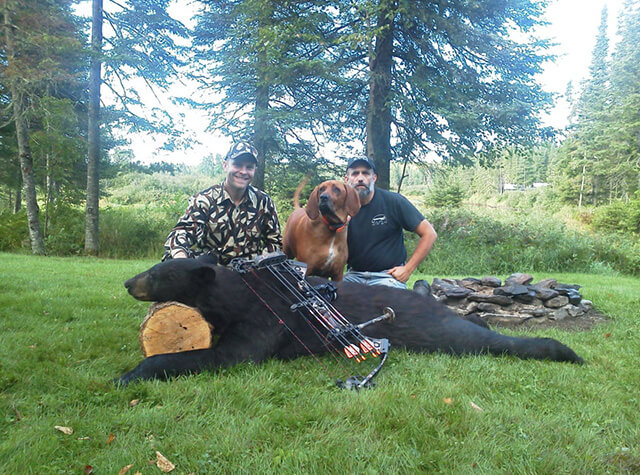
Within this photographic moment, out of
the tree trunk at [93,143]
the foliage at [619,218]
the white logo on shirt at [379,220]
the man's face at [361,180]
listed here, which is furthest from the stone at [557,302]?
the foliage at [619,218]

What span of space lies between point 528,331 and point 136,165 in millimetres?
13542

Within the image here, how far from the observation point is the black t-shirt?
14.2ft

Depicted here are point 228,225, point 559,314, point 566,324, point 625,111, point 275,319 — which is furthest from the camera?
point 625,111

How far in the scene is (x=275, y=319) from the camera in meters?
3.04

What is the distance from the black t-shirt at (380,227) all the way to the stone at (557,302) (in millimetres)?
2003

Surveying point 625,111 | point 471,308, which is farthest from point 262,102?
point 625,111

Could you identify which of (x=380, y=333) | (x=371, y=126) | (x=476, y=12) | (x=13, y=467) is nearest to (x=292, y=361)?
(x=380, y=333)

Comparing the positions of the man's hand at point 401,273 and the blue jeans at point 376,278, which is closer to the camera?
the man's hand at point 401,273

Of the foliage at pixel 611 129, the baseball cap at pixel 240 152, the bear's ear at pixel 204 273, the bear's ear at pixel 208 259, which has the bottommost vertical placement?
the bear's ear at pixel 204 273

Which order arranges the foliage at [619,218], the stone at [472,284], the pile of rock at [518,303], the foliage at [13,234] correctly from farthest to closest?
the foliage at [619,218], the foliage at [13,234], the stone at [472,284], the pile of rock at [518,303]

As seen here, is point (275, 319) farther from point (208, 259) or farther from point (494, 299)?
point (494, 299)

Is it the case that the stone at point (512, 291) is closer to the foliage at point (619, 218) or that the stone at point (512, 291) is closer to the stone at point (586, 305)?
the stone at point (586, 305)

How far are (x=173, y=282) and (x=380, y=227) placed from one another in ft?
7.38

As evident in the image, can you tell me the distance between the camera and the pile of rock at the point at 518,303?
15.4ft
